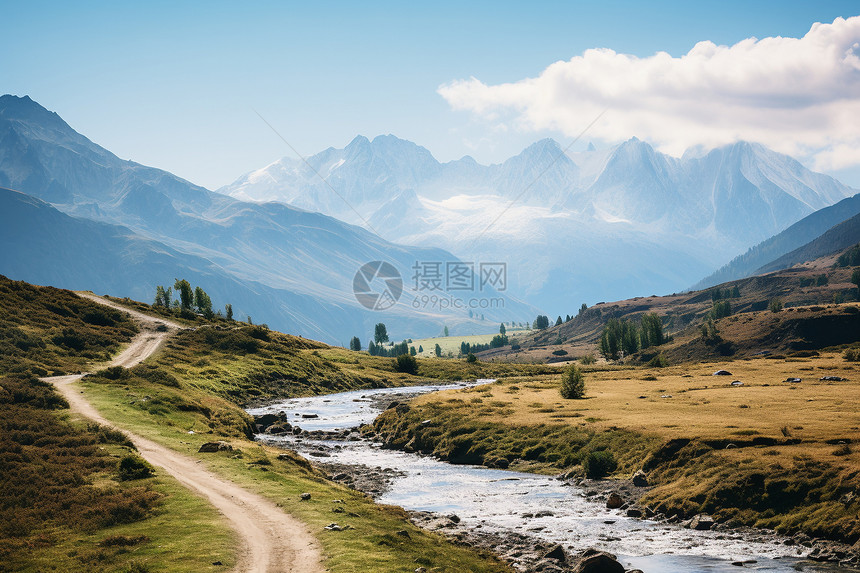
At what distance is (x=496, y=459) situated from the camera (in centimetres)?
6981

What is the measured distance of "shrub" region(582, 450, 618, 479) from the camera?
60406 millimetres

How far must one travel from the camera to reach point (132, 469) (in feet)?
147

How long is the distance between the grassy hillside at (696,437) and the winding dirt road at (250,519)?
2742 centimetres

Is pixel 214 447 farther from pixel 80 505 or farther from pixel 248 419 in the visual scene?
pixel 248 419

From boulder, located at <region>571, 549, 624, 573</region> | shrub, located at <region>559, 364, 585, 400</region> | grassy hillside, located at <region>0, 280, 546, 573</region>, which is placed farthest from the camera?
shrub, located at <region>559, 364, 585, 400</region>

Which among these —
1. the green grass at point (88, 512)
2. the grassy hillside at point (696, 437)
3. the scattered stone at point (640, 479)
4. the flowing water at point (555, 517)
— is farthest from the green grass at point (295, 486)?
the scattered stone at point (640, 479)

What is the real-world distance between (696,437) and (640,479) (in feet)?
24.1

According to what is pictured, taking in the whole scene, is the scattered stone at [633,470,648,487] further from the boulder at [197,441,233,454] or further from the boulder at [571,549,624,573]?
the boulder at [197,441,233,454]

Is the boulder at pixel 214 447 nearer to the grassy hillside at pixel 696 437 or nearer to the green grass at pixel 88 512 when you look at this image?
the green grass at pixel 88 512

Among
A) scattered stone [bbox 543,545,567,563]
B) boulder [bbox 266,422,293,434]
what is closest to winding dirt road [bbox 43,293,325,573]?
scattered stone [bbox 543,545,567,563]

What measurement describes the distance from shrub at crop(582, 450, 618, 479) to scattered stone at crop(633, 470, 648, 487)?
481cm

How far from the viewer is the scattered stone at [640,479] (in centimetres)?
5472

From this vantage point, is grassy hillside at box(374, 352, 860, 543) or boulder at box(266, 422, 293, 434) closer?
grassy hillside at box(374, 352, 860, 543)

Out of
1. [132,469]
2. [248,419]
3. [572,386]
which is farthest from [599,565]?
[572,386]
